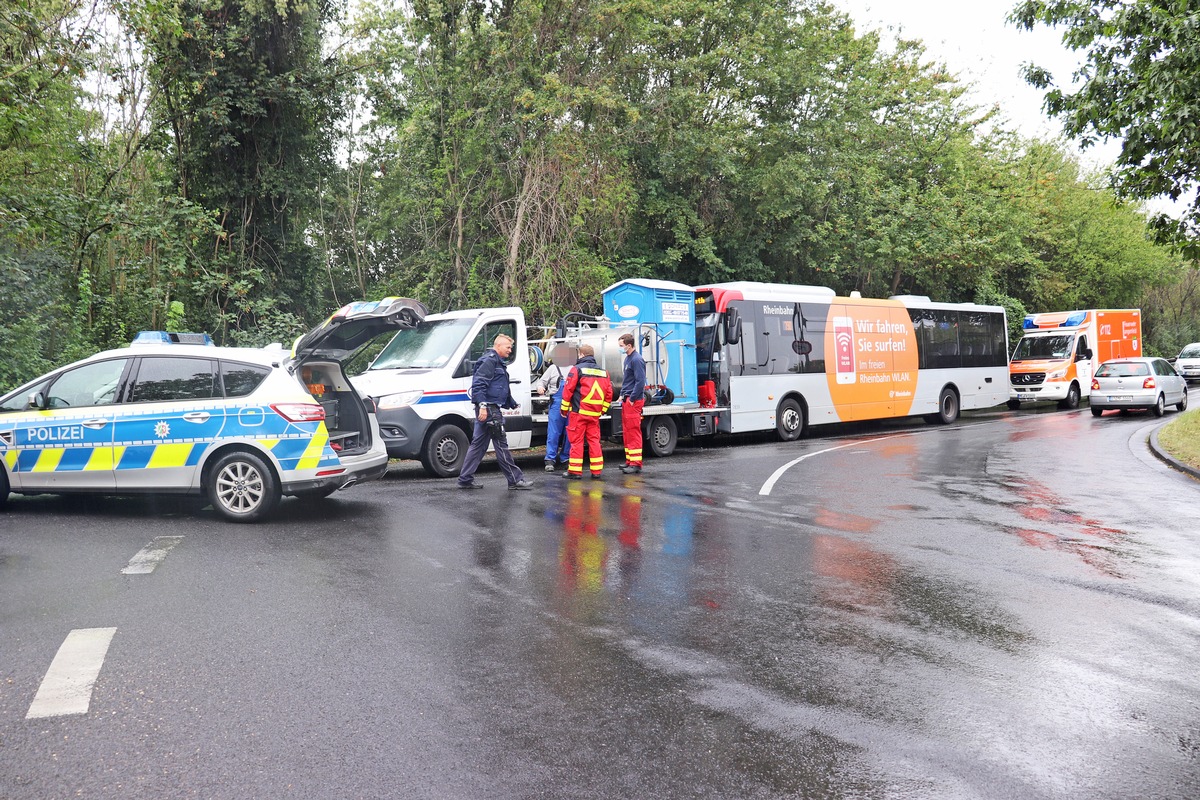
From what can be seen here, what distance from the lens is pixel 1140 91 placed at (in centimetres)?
1152

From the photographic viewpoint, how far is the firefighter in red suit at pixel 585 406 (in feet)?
39.9

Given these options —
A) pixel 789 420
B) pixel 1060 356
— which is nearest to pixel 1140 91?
pixel 789 420

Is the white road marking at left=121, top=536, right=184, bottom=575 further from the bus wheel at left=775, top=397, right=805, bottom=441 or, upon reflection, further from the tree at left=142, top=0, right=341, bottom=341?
the bus wheel at left=775, top=397, right=805, bottom=441

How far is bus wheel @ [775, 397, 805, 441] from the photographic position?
61.2 ft

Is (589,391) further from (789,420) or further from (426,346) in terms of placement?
(789,420)

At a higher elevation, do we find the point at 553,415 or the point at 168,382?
the point at 168,382

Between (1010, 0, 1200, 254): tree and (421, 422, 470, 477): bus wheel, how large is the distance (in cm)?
972

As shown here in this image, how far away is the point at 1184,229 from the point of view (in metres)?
14.1

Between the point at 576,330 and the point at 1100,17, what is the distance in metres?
9.18

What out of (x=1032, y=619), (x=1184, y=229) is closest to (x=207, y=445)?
(x=1032, y=619)

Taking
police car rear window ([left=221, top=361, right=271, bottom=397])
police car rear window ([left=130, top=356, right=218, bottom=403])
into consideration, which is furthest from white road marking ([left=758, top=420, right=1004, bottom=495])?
police car rear window ([left=130, top=356, right=218, bottom=403])

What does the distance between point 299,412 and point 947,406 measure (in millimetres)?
19362

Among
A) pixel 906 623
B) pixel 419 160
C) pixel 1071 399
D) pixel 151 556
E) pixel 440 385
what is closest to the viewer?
pixel 906 623

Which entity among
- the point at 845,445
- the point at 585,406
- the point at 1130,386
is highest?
the point at 585,406
